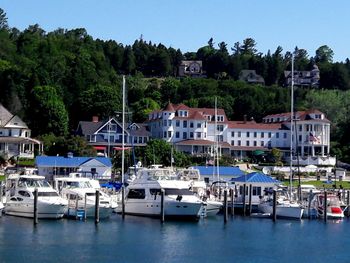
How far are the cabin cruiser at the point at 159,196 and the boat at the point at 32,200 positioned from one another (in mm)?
6877

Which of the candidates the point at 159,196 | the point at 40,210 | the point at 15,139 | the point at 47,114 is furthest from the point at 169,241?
the point at 47,114

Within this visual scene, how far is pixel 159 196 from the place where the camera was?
67.6 meters

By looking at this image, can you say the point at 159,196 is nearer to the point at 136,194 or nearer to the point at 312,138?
the point at 136,194

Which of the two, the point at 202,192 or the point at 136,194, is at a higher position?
the point at 202,192

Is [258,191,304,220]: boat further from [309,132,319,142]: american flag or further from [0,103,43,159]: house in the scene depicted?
[309,132,319,142]: american flag

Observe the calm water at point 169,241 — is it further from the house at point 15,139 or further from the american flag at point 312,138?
the american flag at point 312,138

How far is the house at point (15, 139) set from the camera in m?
117

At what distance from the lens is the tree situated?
5108 inches

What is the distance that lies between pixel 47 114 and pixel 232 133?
31952mm

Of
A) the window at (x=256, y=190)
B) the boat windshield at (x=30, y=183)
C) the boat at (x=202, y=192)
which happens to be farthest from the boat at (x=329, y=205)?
the boat windshield at (x=30, y=183)

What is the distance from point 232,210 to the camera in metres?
74.1

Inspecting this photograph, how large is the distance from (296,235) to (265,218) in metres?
9.72

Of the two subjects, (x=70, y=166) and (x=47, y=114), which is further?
(x=47, y=114)

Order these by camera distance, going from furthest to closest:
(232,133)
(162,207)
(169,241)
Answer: (232,133) → (162,207) → (169,241)
